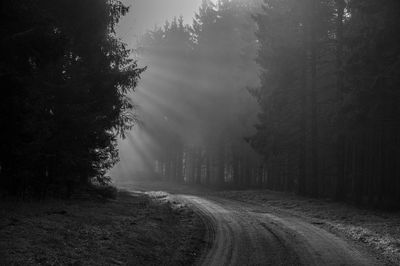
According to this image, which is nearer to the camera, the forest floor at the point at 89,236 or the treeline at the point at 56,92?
the forest floor at the point at 89,236

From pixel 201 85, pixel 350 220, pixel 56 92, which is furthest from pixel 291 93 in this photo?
pixel 56 92

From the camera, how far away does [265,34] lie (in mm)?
33031

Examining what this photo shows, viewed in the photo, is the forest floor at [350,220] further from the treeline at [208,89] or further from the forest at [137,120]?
the treeline at [208,89]

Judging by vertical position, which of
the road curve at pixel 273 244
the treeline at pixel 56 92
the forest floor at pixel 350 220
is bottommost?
the road curve at pixel 273 244

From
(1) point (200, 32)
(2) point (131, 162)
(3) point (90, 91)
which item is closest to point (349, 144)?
(3) point (90, 91)

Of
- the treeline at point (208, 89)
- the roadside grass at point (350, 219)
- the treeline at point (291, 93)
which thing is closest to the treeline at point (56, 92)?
the roadside grass at point (350, 219)

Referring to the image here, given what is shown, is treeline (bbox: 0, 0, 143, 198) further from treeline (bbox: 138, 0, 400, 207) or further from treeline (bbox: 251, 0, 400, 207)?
treeline (bbox: 138, 0, 400, 207)

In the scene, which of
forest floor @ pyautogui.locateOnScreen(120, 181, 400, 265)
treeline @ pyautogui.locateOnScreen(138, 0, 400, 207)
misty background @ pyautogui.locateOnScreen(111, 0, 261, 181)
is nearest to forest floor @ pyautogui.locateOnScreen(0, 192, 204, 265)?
forest floor @ pyautogui.locateOnScreen(120, 181, 400, 265)

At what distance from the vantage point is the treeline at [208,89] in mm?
47781

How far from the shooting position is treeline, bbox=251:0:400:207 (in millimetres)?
23734

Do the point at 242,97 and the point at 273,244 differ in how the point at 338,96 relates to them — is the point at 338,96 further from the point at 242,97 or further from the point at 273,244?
the point at 273,244

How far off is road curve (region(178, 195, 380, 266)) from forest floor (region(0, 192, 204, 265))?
25.8 inches

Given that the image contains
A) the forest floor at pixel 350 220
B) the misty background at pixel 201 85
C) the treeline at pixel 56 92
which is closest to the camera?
the forest floor at pixel 350 220

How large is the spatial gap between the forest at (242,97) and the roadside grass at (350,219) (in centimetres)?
278
